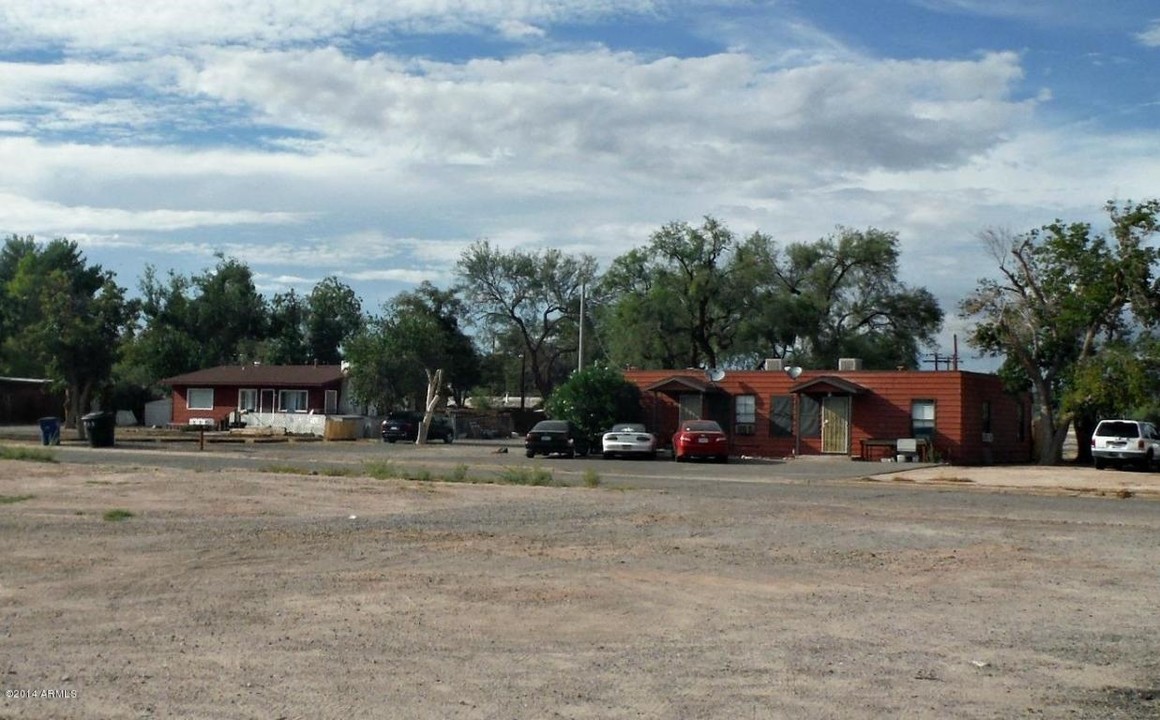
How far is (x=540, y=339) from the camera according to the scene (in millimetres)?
88250

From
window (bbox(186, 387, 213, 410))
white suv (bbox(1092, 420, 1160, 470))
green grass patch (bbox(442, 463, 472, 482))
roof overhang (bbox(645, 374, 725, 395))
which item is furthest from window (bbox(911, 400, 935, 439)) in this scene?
window (bbox(186, 387, 213, 410))

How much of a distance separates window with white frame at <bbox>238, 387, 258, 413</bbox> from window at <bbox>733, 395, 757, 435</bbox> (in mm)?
31271

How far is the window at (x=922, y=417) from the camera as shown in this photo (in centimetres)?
4728

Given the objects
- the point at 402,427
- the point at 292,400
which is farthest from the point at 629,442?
the point at 292,400

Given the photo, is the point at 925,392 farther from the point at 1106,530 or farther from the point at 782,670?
the point at 782,670

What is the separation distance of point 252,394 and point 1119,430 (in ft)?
150

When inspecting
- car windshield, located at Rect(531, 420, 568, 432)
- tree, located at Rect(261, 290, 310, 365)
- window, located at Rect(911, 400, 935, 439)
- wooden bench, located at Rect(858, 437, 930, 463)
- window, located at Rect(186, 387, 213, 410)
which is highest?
tree, located at Rect(261, 290, 310, 365)

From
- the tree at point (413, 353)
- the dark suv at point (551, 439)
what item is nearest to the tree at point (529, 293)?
the tree at point (413, 353)

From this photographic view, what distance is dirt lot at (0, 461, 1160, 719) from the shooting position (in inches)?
333

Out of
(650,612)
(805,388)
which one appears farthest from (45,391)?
(650,612)

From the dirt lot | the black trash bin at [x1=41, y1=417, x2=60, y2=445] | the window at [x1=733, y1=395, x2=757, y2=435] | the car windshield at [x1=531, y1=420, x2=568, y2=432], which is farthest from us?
the window at [x1=733, y1=395, x2=757, y2=435]

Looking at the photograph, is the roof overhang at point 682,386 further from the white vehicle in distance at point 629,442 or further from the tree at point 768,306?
the tree at point 768,306

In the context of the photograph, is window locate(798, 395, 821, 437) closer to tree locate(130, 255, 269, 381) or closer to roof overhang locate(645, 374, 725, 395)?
roof overhang locate(645, 374, 725, 395)

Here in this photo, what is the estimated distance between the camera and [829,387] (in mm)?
47906
